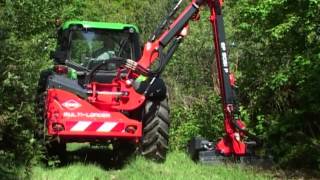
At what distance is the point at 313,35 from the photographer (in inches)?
370

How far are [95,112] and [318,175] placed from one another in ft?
11.1

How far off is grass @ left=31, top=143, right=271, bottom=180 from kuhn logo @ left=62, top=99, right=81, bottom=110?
85 cm

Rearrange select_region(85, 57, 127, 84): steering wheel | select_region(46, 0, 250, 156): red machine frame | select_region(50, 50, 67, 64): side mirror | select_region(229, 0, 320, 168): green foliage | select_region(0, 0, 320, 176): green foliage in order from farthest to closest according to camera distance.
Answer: select_region(50, 50, 67, 64): side mirror < select_region(229, 0, 320, 168): green foliage < select_region(85, 57, 127, 84): steering wheel < select_region(46, 0, 250, 156): red machine frame < select_region(0, 0, 320, 176): green foliage

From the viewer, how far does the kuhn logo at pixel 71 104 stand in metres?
8.36

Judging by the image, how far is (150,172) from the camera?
8.02 meters

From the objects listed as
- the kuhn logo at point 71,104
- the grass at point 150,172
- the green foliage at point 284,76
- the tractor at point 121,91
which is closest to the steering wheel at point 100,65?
the tractor at point 121,91

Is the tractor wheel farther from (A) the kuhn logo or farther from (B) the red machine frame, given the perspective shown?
(A) the kuhn logo

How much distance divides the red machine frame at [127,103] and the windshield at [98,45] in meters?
0.77

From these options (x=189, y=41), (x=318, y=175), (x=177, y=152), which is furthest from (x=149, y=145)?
(x=189, y=41)

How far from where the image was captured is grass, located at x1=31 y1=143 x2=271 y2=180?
24.9 ft

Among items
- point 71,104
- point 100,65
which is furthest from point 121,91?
point 71,104

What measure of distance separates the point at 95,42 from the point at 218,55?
2.15 m

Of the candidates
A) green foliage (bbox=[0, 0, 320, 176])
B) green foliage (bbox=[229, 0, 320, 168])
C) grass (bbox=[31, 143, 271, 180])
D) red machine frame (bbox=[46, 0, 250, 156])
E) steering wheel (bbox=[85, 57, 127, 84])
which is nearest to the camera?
green foliage (bbox=[0, 0, 320, 176])

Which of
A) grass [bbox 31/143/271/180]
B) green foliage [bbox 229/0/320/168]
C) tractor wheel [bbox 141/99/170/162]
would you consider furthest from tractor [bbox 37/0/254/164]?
green foliage [bbox 229/0/320/168]
